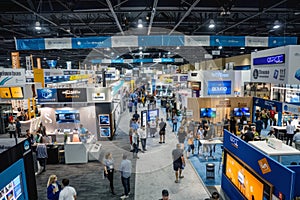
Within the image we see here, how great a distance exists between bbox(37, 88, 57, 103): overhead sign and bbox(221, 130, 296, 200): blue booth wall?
7.57 m

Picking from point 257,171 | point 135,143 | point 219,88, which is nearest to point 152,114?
point 135,143

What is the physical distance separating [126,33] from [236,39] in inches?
230

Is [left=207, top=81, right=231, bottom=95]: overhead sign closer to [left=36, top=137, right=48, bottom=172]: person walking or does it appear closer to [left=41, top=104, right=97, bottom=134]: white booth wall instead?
[left=41, top=104, right=97, bottom=134]: white booth wall

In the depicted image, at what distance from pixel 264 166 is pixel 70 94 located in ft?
27.2

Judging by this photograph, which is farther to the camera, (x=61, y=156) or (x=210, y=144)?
(x=61, y=156)

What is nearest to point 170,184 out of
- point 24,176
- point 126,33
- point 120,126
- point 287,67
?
point 24,176

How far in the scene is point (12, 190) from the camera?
429 cm

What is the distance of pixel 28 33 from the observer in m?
13.0

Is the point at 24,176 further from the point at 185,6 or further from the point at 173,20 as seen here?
the point at 173,20

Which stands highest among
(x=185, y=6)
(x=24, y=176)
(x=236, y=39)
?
(x=185, y=6)

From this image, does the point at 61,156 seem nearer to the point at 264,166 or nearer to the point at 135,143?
the point at 135,143

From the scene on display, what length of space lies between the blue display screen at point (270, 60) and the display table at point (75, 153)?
6460 mm

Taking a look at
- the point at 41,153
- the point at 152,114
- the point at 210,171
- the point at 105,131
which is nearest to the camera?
the point at 210,171

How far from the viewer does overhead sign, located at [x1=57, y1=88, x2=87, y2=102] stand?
9.95 meters
